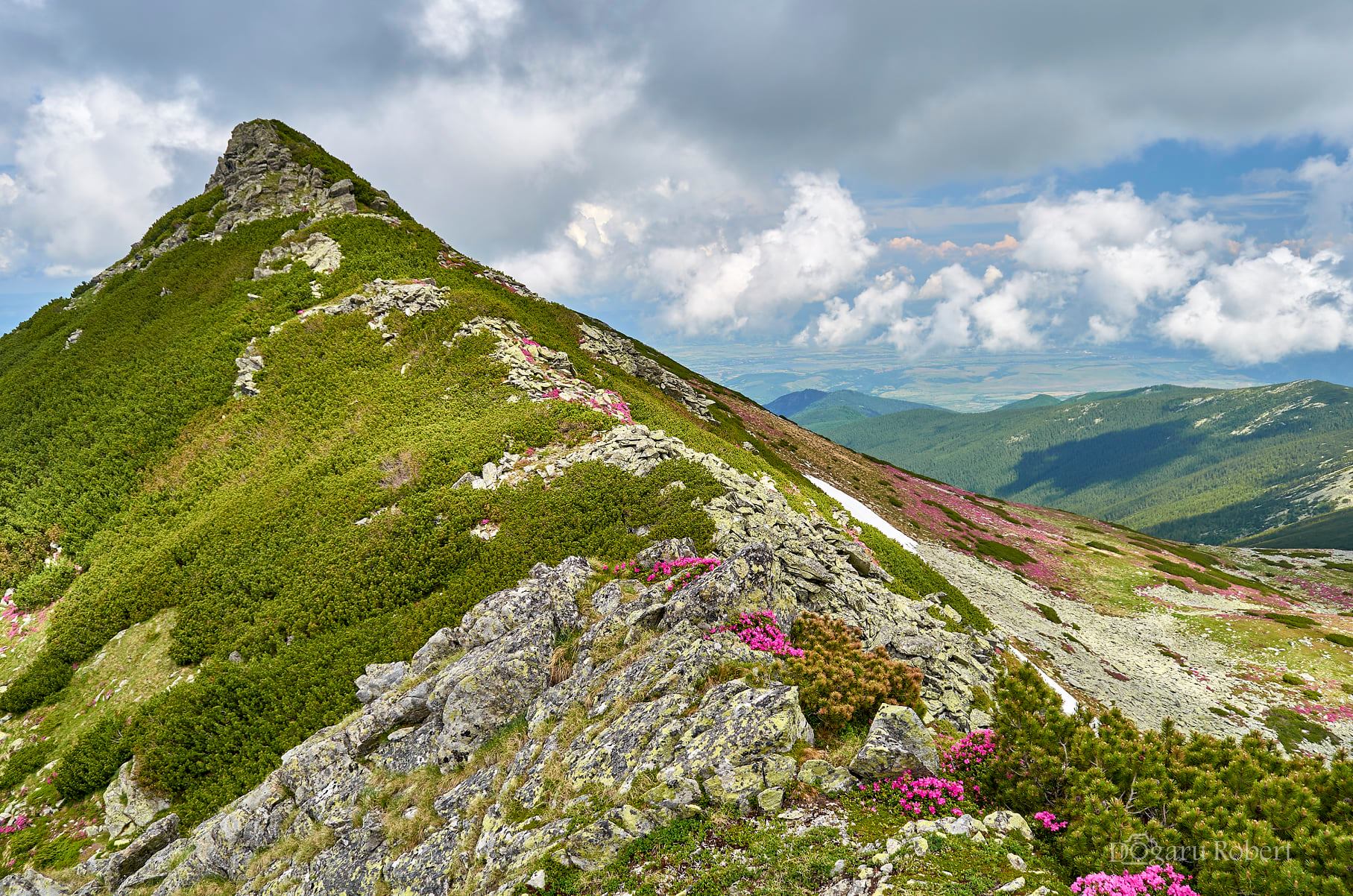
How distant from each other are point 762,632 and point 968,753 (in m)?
5.78

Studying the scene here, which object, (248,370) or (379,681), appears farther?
(248,370)

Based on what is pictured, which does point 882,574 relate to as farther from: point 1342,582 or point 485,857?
point 1342,582

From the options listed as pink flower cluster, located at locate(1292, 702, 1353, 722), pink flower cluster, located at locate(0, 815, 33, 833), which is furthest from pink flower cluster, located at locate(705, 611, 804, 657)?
pink flower cluster, located at locate(1292, 702, 1353, 722)

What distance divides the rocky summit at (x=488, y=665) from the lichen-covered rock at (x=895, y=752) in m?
0.06

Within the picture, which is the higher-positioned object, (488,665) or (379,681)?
(488,665)

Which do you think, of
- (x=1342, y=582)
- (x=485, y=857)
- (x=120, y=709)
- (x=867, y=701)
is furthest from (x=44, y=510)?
(x=1342, y=582)

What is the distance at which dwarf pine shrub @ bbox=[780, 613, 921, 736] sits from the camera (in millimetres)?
12938

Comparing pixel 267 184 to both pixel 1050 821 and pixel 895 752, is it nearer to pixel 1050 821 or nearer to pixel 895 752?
pixel 895 752

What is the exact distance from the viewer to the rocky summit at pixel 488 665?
993 cm

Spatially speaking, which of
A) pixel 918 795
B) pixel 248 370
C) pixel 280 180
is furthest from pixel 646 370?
pixel 918 795

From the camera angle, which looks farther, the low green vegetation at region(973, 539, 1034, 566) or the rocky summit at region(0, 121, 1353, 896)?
the low green vegetation at region(973, 539, 1034, 566)

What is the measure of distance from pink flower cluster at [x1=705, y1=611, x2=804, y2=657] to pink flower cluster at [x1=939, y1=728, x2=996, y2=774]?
4.16 m

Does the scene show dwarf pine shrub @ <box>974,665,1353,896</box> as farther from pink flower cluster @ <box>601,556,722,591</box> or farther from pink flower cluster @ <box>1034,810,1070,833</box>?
pink flower cluster @ <box>601,556,722,591</box>

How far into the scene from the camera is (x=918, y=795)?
10.4 m
